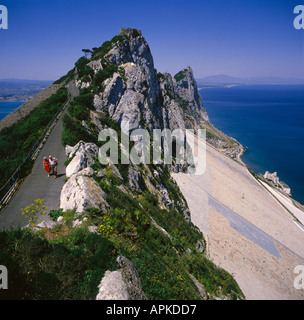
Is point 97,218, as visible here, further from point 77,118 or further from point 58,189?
point 77,118

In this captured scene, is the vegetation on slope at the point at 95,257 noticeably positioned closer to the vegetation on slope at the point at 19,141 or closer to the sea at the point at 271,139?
the vegetation on slope at the point at 19,141

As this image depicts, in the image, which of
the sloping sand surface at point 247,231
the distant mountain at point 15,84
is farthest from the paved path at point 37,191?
the distant mountain at point 15,84

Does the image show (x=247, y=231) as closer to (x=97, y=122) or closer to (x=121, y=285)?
(x=97, y=122)

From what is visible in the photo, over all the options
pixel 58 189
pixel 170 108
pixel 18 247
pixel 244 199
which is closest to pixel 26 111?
pixel 58 189

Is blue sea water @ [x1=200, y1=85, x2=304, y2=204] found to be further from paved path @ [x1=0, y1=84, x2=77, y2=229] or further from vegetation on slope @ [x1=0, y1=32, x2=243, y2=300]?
paved path @ [x1=0, y1=84, x2=77, y2=229]

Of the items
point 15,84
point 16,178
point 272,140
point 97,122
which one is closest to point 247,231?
point 97,122

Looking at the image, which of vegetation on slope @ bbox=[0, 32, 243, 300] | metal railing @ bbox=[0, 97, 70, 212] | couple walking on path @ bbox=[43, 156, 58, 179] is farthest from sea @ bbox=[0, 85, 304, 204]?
vegetation on slope @ bbox=[0, 32, 243, 300]
